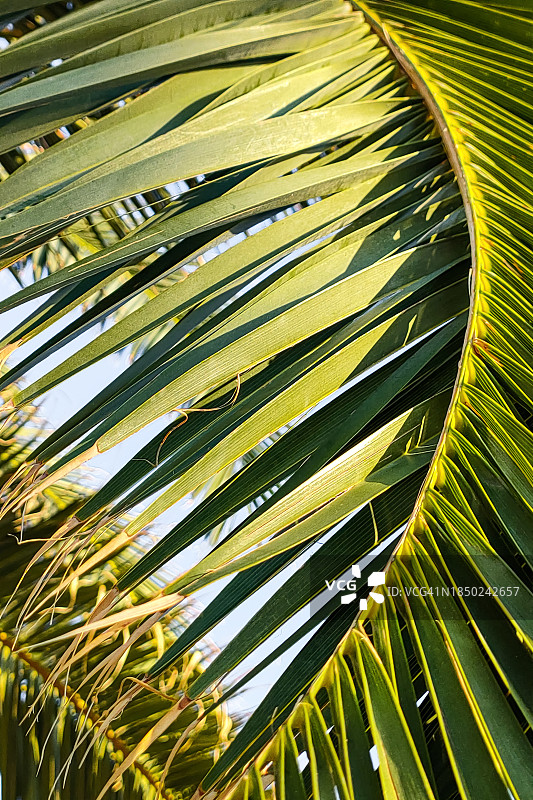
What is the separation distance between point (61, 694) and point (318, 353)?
1.03 m

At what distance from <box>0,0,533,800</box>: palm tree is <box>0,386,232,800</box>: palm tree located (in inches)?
22.7

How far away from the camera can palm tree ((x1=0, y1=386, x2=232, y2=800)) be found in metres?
1.08

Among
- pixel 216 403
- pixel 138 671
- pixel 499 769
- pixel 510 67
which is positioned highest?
pixel 510 67

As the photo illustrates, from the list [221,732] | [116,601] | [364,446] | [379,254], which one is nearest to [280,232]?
[379,254]

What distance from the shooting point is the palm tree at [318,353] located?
0.45 m

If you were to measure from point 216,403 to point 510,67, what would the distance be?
434mm

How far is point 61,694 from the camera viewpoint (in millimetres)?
1221

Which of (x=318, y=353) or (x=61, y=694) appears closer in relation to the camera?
(x=318, y=353)

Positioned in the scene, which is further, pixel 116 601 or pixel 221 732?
pixel 221 732

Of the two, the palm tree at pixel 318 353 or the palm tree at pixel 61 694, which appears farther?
the palm tree at pixel 61 694

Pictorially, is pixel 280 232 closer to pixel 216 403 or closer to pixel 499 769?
pixel 216 403

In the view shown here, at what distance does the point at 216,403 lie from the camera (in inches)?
21.9

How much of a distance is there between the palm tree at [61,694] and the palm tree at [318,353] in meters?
0.58

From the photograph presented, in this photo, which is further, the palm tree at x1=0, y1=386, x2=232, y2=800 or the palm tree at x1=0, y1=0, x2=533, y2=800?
the palm tree at x1=0, y1=386, x2=232, y2=800
